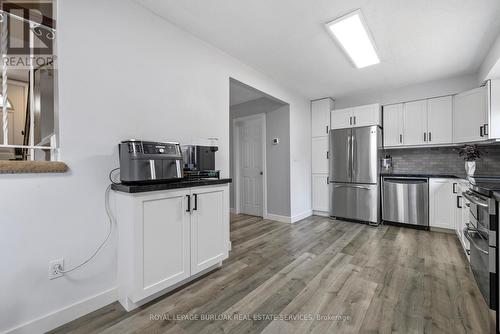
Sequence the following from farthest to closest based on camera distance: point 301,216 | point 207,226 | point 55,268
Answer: point 301,216 < point 207,226 < point 55,268

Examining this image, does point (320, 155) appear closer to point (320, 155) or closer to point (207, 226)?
point (320, 155)

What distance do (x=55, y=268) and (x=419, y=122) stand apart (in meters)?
5.04

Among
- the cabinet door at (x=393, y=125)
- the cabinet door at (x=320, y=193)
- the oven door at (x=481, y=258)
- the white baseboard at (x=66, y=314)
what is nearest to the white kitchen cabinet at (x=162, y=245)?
the white baseboard at (x=66, y=314)


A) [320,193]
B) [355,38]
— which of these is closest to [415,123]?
[320,193]

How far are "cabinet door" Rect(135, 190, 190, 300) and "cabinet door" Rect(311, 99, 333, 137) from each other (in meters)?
3.51

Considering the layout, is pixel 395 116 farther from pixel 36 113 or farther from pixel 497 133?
pixel 36 113

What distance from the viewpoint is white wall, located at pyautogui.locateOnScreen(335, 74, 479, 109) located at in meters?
3.52

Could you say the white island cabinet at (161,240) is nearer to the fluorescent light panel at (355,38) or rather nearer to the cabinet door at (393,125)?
the fluorescent light panel at (355,38)

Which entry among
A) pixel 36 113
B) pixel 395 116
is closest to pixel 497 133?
pixel 395 116

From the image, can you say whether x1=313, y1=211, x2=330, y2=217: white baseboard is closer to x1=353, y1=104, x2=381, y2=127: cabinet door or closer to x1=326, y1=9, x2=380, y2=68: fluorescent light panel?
x1=353, y1=104, x2=381, y2=127: cabinet door

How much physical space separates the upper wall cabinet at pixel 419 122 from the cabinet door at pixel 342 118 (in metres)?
0.64

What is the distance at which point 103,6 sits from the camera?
1.72 meters

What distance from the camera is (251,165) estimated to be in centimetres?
479

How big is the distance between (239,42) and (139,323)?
2792 millimetres
